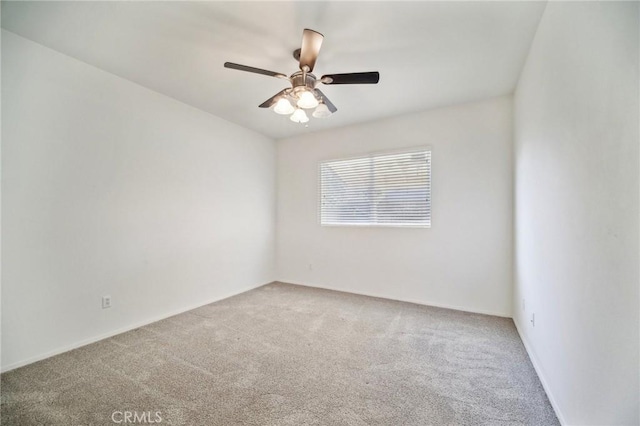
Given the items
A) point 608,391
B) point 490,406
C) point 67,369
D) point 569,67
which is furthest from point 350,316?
point 569,67

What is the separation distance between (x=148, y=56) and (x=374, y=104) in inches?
96.7

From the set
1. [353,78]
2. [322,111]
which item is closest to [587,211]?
[353,78]

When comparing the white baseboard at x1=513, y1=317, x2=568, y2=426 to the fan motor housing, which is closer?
the white baseboard at x1=513, y1=317, x2=568, y2=426

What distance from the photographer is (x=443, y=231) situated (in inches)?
133

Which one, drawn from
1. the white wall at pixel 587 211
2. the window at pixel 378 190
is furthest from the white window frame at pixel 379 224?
the white wall at pixel 587 211

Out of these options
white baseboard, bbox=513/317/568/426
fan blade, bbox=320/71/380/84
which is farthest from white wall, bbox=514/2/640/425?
fan blade, bbox=320/71/380/84

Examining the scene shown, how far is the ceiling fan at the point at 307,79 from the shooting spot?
175cm

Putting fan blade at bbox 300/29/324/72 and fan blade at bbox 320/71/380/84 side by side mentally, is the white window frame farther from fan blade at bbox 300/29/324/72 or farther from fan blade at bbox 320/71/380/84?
fan blade at bbox 300/29/324/72

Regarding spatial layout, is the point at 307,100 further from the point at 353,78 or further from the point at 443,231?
the point at 443,231

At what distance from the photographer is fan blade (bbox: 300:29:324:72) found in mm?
1635

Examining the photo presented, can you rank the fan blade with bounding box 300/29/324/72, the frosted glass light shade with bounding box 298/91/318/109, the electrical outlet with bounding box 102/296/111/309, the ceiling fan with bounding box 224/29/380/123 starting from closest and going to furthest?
the fan blade with bounding box 300/29/324/72 → the ceiling fan with bounding box 224/29/380/123 → the frosted glass light shade with bounding box 298/91/318/109 → the electrical outlet with bounding box 102/296/111/309

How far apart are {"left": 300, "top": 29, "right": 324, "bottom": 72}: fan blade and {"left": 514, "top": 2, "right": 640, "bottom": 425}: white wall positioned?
139 cm

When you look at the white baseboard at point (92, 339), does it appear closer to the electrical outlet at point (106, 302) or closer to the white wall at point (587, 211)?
the electrical outlet at point (106, 302)

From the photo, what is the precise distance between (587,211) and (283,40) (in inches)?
89.5
